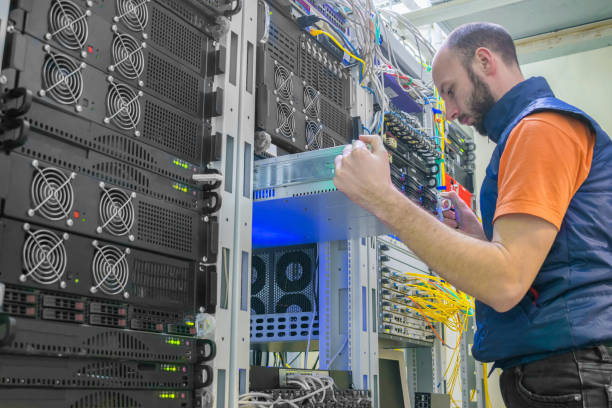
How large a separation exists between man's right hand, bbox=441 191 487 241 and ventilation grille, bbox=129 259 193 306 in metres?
0.83

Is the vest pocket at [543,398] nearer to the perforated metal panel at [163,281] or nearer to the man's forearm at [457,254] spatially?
the man's forearm at [457,254]

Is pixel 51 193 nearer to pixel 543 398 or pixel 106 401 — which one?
pixel 106 401

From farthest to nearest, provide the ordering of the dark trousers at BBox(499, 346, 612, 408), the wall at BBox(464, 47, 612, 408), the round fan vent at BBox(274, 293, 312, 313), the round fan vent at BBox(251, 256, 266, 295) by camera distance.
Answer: the wall at BBox(464, 47, 612, 408) → the round fan vent at BBox(251, 256, 266, 295) → the round fan vent at BBox(274, 293, 312, 313) → the dark trousers at BBox(499, 346, 612, 408)

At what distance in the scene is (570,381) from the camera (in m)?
1.14

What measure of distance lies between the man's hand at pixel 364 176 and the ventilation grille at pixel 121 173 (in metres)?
0.49

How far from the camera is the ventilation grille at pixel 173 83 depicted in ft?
5.16

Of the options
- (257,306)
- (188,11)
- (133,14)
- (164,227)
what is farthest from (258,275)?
(133,14)

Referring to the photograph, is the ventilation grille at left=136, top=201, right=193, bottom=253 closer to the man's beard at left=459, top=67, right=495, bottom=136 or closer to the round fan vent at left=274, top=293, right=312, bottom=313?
the man's beard at left=459, top=67, right=495, bottom=136

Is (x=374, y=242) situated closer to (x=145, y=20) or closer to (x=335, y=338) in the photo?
(x=335, y=338)

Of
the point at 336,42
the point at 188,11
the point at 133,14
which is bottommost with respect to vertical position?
the point at 133,14

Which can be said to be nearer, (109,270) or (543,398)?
(543,398)

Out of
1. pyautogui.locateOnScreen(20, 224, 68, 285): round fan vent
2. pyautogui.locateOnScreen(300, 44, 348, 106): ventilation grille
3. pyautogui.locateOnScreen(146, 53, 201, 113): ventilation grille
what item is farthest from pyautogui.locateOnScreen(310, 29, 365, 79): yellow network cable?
pyautogui.locateOnScreen(20, 224, 68, 285): round fan vent

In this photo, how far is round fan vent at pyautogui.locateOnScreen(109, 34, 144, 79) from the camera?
1452 millimetres

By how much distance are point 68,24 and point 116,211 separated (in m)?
0.42
